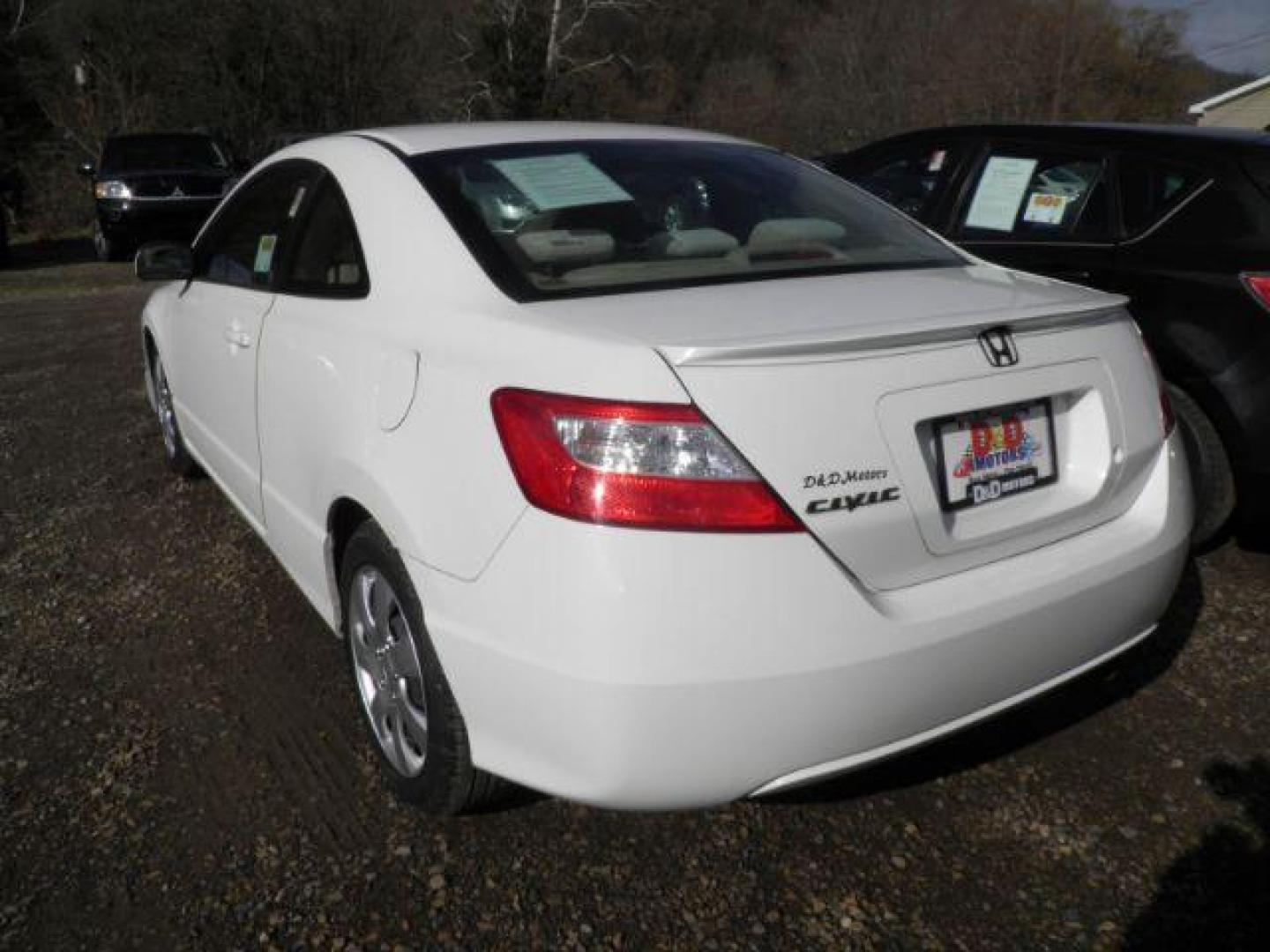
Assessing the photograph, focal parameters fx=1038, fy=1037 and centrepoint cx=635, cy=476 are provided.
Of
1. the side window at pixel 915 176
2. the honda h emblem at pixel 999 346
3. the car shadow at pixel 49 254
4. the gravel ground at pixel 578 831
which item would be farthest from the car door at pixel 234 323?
the car shadow at pixel 49 254

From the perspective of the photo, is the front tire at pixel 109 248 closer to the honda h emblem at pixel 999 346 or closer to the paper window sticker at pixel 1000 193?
the paper window sticker at pixel 1000 193

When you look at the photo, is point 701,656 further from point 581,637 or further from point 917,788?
point 917,788

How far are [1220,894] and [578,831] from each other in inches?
52.8

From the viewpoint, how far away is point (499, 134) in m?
2.84

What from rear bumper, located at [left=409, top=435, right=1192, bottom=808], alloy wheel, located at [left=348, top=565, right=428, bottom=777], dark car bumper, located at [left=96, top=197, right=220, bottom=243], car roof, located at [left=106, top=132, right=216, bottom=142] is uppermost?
rear bumper, located at [left=409, top=435, right=1192, bottom=808]

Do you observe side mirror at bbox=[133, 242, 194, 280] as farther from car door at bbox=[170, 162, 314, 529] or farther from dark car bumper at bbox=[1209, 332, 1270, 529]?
dark car bumper at bbox=[1209, 332, 1270, 529]

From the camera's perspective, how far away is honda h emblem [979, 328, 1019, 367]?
1.99 metres

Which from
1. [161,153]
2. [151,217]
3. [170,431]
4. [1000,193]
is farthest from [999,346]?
[161,153]

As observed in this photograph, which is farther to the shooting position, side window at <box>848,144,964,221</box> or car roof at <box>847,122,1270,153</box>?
side window at <box>848,144,964,221</box>

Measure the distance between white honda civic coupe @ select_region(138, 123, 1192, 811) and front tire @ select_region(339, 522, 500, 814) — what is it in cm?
1

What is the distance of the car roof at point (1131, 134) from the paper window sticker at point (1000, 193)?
13cm

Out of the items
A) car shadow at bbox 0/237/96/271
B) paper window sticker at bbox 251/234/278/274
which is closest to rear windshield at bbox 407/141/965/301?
paper window sticker at bbox 251/234/278/274

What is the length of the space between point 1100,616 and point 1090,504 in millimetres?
234

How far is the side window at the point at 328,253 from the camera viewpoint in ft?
8.41
